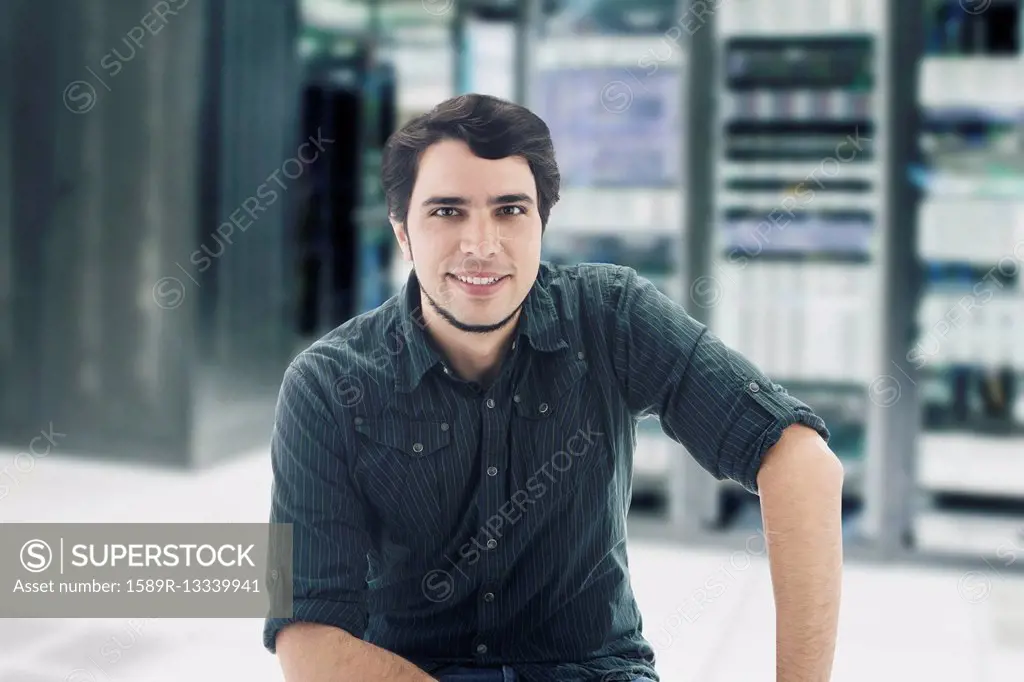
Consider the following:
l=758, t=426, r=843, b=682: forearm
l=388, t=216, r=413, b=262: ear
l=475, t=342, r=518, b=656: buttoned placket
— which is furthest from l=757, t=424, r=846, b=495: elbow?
l=388, t=216, r=413, b=262: ear

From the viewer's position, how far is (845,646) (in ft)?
9.18

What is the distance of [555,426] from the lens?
1.46m

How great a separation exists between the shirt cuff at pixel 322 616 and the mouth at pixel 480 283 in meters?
0.43

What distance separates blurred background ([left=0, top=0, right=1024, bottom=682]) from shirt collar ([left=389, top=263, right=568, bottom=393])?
143 centimetres

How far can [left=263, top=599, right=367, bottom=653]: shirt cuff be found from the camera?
132 cm

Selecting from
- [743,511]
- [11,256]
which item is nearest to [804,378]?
[743,511]

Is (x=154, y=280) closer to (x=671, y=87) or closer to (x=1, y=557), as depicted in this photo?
(x=1, y=557)

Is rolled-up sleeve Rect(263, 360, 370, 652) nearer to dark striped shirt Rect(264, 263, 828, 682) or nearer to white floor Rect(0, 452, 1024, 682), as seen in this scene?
dark striped shirt Rect(264, 263, 828, 682)

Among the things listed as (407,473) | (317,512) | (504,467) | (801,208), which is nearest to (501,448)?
(504,467)

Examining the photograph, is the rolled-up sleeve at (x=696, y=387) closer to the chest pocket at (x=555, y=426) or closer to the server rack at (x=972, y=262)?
the chest pocket at (x=555, y=426)

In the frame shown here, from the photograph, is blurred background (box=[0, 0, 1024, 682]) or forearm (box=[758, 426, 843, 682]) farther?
blurred background (box=[0, 0, 1024, 682])

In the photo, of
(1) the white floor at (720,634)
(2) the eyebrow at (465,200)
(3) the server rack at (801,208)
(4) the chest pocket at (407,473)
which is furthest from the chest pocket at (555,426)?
(3) the server rack at (801,208)

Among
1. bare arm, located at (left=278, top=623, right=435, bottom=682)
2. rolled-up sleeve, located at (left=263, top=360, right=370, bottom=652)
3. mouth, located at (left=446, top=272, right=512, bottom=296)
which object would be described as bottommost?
bare arm, located at (left=278, top=623, right=435, bottom=682)

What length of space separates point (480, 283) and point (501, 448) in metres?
0.22
